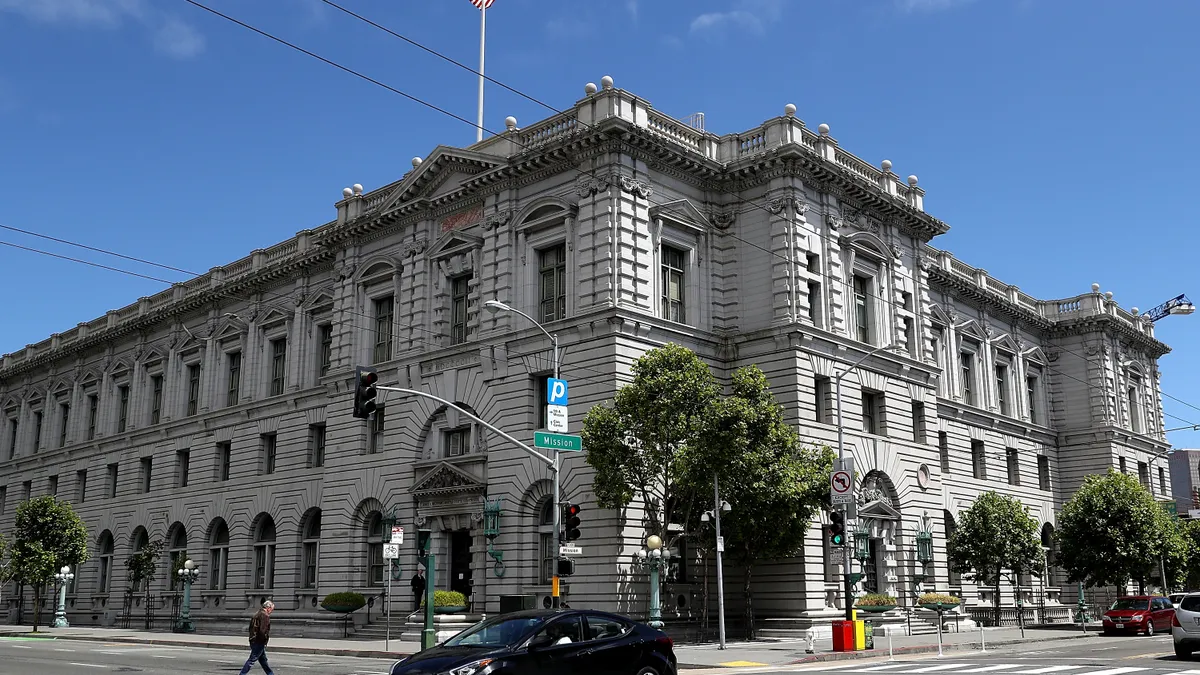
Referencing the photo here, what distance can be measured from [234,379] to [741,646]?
36.4 meters

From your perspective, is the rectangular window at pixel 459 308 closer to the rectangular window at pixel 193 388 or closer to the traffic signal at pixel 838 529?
the traffic signal at pixel 838 529

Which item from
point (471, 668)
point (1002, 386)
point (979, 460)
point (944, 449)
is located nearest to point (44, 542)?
point (944, 449)

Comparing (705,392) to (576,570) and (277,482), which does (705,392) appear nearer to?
(576,570)

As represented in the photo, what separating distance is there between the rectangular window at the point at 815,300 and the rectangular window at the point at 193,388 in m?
36.7

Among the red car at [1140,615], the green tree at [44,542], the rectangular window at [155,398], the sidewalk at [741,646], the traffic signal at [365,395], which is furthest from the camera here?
the rectangular window at [155,398]

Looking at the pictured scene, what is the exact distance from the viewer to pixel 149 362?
6631cm

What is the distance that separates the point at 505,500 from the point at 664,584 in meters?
6.82

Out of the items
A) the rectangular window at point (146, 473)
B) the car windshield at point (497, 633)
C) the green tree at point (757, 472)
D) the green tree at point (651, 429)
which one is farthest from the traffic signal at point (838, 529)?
the rectangular window at point (146, 473)

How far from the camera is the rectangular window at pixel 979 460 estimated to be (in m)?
61.1

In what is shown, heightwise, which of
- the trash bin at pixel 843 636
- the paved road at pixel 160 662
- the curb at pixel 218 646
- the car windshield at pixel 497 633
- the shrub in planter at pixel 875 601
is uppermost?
the car windshield at pixel 497 633

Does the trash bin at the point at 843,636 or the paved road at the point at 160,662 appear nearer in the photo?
the paved road at the point at 160,662

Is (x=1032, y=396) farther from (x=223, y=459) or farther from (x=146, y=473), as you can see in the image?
→ (x=146, y=473)

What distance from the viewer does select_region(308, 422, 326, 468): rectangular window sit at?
53656 millimetres

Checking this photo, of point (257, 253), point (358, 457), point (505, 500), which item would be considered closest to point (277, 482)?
point (358, 457)
